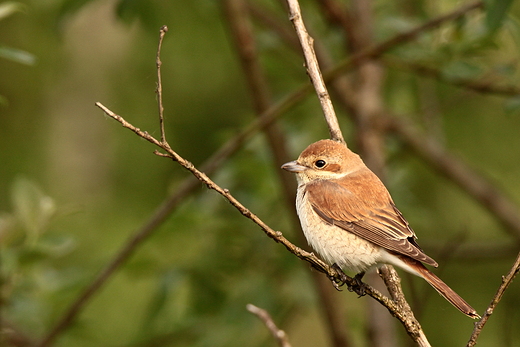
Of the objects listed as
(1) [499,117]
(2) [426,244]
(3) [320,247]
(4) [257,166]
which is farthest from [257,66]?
(1) [499,117]

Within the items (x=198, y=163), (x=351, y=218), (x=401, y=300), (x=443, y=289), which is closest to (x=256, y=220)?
(x=401, y=300)

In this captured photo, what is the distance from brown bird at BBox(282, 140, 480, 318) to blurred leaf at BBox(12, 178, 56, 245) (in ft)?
5.11

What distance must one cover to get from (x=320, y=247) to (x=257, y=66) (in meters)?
1.72

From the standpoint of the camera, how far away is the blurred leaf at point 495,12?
130 inches

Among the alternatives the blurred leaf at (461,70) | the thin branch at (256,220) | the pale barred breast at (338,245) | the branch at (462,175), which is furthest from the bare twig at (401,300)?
the branch at (462,175)

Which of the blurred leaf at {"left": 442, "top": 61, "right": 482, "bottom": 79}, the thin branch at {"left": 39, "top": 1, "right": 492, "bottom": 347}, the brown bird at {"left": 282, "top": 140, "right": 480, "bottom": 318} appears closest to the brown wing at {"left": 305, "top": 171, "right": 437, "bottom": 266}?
the brown bird at {"left": 282, "top": 140, "right": 480, "bottom": 318}

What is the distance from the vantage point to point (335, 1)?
5590mm

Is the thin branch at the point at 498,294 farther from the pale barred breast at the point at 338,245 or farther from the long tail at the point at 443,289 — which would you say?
the pale barred breast at the point at 338,245

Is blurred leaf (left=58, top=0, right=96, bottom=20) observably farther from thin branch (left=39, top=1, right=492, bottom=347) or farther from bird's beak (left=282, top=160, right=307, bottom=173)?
bird's beak (left=282, top=160, right=307, bottom=173)

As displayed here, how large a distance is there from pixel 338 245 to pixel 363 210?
271mm

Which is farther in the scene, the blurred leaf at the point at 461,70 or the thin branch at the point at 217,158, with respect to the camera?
the thin branch at the point at 217,158

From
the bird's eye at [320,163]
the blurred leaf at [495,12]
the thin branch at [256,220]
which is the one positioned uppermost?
the blurred leaf at [495,12]

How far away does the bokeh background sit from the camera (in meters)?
4.42

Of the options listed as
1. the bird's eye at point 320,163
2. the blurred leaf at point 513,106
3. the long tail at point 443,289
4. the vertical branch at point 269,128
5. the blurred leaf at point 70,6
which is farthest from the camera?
the vertical branch at point 269,128
